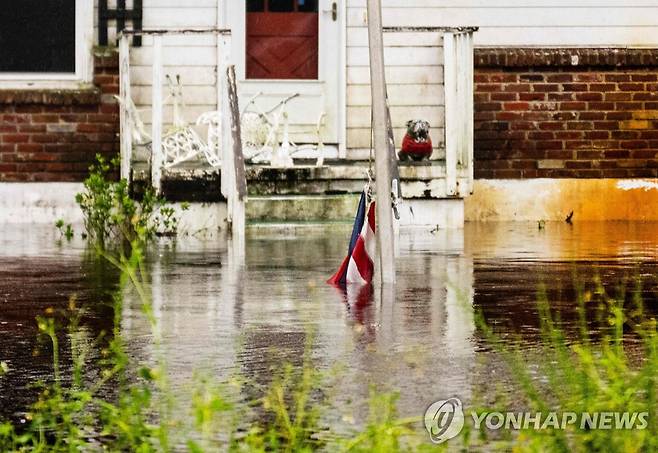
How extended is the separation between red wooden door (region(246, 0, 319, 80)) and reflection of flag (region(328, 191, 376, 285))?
7348 millimetres

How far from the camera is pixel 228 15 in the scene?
17.4 metres

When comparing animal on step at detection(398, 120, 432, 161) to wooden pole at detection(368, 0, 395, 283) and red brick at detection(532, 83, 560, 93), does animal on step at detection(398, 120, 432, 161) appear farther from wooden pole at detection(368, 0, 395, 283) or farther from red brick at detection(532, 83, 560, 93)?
wooden pole at detection(368, 0, 395, 283)

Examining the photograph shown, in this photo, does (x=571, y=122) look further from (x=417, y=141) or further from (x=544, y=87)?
(x=417, y=141)

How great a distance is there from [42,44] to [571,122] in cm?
545

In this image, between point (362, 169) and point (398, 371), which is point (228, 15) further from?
point (398, 371)

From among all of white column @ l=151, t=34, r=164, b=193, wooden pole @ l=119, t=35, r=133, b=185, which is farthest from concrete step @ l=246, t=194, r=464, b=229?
wooden pole @ l=119, t=35, r=133, b=185

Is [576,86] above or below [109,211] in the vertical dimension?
above

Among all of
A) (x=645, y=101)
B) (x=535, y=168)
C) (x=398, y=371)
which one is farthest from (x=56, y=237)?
(x=398, y=371)

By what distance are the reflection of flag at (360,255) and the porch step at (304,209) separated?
5521 mm

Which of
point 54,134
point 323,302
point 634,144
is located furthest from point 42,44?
point 323,302

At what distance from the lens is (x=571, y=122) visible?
17.7m

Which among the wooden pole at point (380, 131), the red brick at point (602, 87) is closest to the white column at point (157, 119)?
the red brick at point (602, 87)

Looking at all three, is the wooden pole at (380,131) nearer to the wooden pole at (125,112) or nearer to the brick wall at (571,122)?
the wooden pole at (125,112)

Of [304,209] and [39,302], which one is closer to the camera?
[39,302]
